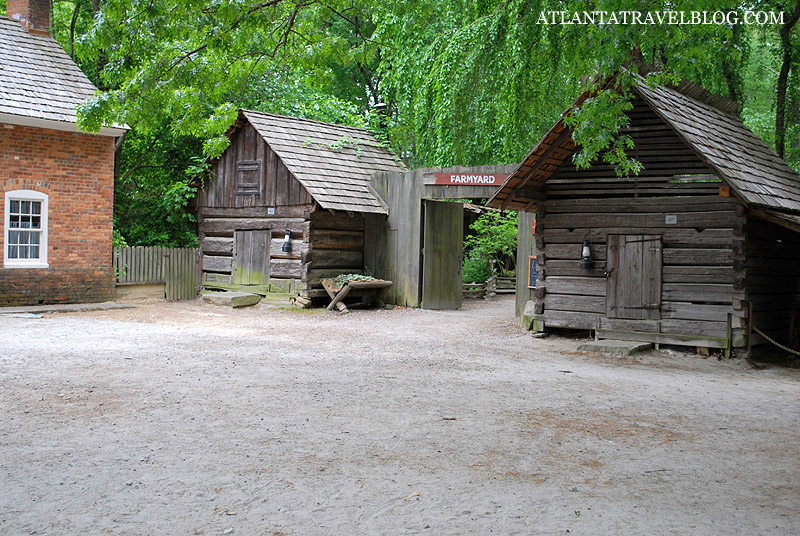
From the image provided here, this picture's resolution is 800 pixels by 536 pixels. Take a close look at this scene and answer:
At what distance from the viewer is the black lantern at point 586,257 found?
43.2 feet

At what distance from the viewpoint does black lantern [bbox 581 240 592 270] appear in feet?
43.2

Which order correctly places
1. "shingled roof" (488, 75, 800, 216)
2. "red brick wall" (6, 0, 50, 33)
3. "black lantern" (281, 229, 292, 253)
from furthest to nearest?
"red brick wall" (6, 0, 50, 33) → "black lantern" (281, 229, 292, 253) → "shingled roof" (488, 75, 800, 216)

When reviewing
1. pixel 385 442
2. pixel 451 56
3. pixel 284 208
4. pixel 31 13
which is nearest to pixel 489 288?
pixel 284 208

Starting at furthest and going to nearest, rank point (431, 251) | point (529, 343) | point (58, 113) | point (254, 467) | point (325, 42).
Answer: point (431, 251)
point (58, 113)
point (529, 343)
point (325, 42)
point (254, 467)

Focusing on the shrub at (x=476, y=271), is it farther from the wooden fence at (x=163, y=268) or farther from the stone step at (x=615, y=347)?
the stone step at (x=615, y=347)

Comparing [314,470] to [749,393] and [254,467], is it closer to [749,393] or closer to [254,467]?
[254,467]

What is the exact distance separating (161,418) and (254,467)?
183 cm

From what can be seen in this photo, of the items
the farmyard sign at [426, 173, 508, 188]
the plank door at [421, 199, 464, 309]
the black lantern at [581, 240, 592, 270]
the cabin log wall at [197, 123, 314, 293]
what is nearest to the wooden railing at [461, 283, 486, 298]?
the plank door at [421, 199, 464, 309]

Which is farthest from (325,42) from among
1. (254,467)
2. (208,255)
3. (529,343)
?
(208,255)

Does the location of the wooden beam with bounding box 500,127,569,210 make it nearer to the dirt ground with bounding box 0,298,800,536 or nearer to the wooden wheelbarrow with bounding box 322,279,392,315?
the dirt ground with bounding box 0,298,800,536

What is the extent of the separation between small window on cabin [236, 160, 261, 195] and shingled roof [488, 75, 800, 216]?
7993 millimetres

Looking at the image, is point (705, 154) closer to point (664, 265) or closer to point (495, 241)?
point (664, 265)

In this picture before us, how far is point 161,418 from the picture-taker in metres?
7.01

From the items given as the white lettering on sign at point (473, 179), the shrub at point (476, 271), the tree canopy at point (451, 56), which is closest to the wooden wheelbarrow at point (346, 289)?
the white lettering on sign at point (473, 179)
